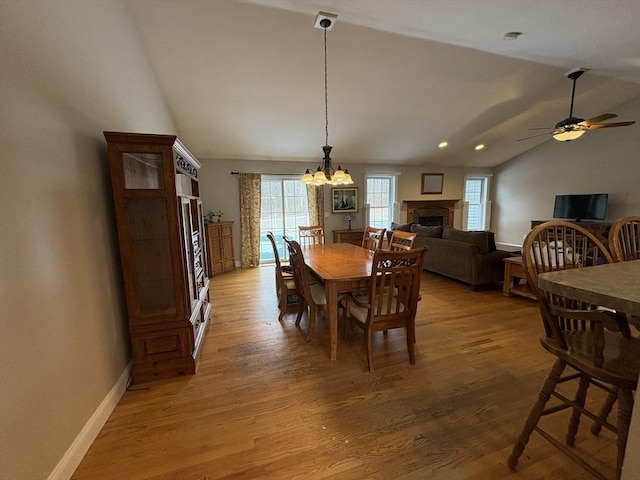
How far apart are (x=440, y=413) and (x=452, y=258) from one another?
119 inches

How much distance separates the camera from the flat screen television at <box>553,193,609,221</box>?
5.87 metres

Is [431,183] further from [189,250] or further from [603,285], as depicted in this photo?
[603,285]

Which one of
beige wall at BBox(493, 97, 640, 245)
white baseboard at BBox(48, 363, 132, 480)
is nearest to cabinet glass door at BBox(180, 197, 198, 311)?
white baseboard at BBox(48, 363, 132, 480)

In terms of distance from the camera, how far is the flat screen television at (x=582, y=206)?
19.3ft

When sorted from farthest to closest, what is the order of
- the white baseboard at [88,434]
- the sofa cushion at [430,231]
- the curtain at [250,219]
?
the curtain at [250,219] → the sofa cushion at [430,231] → the white baseboard at [88,434]

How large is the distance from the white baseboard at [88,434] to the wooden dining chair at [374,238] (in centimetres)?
269

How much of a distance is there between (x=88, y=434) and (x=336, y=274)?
1.82m

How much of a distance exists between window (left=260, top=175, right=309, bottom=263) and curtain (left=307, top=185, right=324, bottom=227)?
145 millimetres

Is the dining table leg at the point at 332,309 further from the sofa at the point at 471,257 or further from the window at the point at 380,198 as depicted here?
the window at the point at 380,198

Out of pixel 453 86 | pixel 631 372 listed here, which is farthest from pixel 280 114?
pixel 631 372

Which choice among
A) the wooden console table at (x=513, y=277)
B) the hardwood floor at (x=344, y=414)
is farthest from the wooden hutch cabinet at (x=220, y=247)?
the wooden console table at (x=513, y=277)

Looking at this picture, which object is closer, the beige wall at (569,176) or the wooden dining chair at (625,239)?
the wooden dining chair at (625,239)

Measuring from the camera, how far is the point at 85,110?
177 cm

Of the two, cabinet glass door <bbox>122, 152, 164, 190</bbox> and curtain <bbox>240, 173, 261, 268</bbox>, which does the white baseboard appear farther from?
curtain <bbox>240, 173, 261, 268</bbox>
